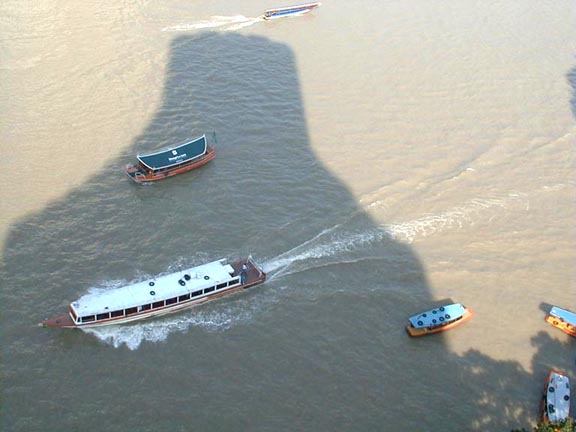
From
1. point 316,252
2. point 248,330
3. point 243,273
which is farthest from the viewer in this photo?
point 316,252

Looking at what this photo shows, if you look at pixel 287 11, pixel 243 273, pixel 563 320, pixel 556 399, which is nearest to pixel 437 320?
pixel 556 399

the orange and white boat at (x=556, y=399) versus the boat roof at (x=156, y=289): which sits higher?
the boat roof at (x=156, y=289)

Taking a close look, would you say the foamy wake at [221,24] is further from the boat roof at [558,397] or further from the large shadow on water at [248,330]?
the boat roof at [558,397]

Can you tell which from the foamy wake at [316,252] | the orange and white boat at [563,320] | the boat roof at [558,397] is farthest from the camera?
the orange and white boat at [563,320]

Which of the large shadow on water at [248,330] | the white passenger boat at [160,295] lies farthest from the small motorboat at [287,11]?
the white passenger boat at [160,295]

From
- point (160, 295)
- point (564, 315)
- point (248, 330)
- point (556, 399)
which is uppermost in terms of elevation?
point (160, 295)

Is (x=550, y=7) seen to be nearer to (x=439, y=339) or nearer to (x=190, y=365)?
(x=439, y=339)

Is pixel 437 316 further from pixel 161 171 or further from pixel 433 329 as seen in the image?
pixel 161 171

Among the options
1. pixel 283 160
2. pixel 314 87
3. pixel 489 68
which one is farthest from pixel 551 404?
pixel 489 68
